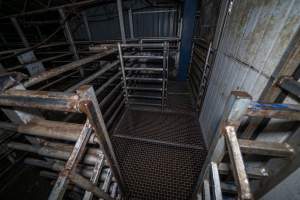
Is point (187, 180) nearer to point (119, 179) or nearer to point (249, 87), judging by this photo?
point (119, 179)

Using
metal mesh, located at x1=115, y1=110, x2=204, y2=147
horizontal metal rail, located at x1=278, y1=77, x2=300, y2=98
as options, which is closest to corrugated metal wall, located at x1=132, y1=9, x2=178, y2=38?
metal mesh, located at x1=115, y1=110, x2=204, y2=147

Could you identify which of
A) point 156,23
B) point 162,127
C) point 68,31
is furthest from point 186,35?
point 68,31

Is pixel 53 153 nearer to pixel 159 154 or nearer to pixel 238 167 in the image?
pixel 238 167

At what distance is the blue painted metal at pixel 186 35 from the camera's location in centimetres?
292

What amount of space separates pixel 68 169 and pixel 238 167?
78 cm

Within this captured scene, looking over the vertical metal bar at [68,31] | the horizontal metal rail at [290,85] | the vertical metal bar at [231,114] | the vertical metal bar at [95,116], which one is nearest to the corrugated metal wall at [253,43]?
the horizontal metal rail at [290,85]

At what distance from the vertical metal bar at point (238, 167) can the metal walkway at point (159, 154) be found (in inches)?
44.7

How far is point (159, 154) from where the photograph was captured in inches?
70.2

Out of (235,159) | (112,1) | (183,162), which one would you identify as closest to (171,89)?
(183,162)

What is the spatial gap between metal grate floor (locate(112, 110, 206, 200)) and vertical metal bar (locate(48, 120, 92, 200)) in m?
1.15

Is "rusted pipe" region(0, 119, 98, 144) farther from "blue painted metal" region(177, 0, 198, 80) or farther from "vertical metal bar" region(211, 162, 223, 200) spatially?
"blue painted metal" region(177, 0, 198, 80)

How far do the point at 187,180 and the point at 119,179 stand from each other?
→ 86 cm

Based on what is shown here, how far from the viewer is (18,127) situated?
0.76 metres

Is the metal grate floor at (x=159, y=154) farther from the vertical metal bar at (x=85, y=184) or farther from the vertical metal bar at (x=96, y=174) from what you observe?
the vertical metal bar at (x=96, y=174)
